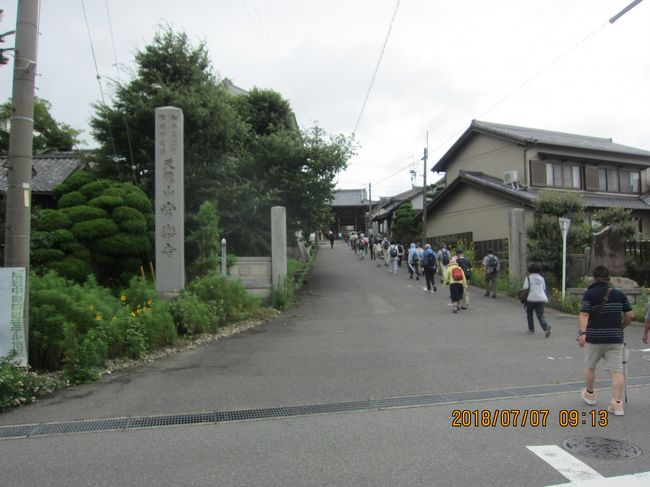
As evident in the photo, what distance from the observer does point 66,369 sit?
686 cm

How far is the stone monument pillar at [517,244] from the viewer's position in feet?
57.2

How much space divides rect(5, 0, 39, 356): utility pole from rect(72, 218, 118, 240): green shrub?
519 cm

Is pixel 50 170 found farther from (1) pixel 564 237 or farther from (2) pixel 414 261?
(1) pixel 564 237

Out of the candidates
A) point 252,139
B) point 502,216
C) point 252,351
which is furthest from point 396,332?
point 502,216

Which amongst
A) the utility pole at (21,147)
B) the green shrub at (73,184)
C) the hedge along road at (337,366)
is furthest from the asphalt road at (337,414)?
the green shrub at (73,184)

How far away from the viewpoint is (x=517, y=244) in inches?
690

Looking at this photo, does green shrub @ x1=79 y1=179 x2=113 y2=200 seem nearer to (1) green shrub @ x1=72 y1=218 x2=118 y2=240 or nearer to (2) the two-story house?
(1) green shrub @ x1=72 y1=218 x2=118 y2=240

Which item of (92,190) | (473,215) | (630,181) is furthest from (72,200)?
(630,181)

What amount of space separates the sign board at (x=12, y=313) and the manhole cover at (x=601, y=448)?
660cm

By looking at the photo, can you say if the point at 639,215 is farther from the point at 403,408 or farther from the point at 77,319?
the point at 77,319

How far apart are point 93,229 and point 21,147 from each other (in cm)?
538

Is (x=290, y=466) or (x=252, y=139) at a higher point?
(x=252, y=139)

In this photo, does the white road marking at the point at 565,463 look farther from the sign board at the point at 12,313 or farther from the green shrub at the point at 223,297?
the green shrub at the point at 223,297

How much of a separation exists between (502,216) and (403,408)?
746 inches
